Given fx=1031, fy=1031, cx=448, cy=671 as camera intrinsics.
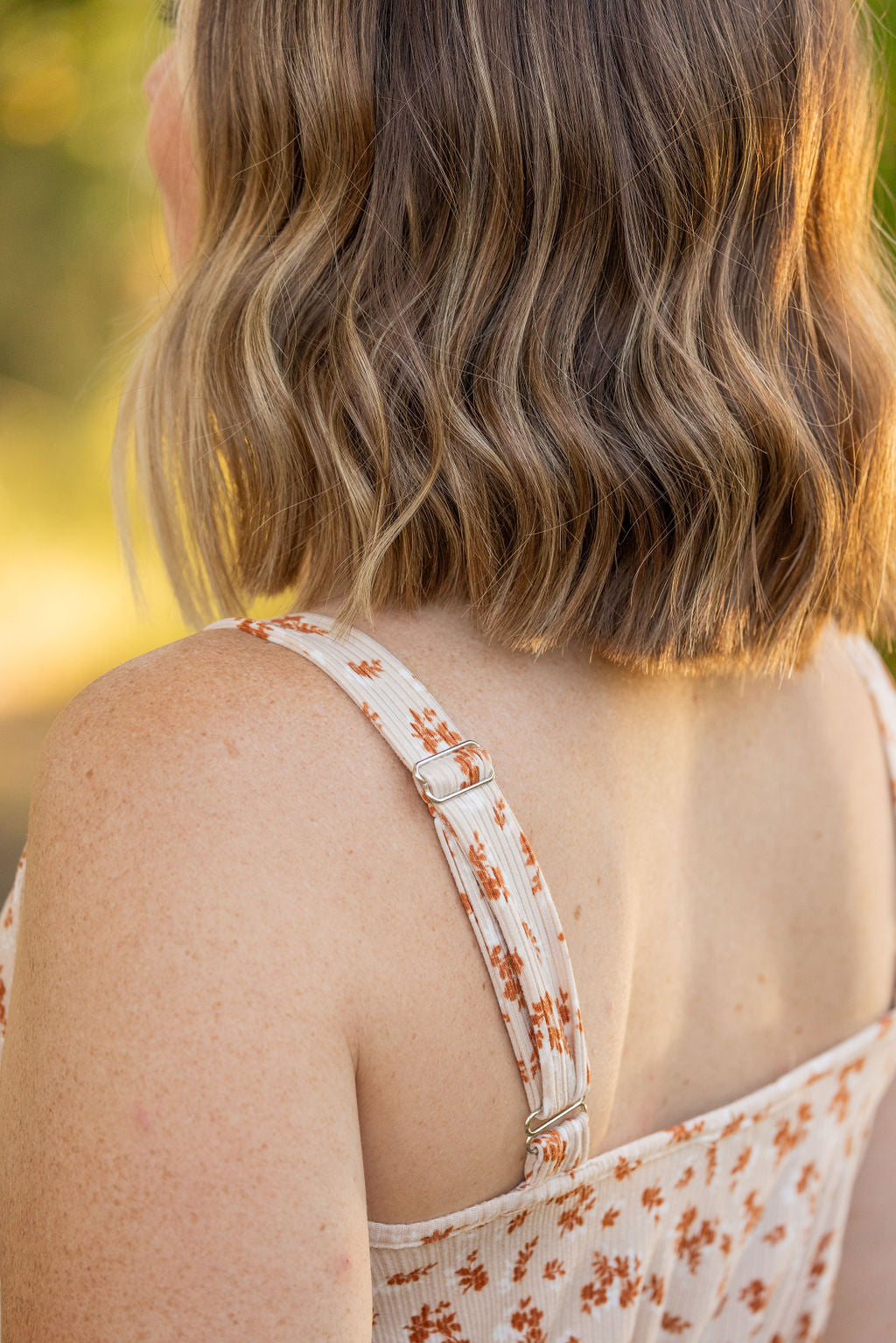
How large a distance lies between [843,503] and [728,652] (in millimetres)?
182

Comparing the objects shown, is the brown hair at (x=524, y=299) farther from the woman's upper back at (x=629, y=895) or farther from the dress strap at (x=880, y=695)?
the dress strap at (x=880, y=695)

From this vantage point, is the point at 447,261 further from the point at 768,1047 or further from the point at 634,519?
the point at 768,1047

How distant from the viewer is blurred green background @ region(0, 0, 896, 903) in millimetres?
4047

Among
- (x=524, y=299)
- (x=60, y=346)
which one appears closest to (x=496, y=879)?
(x=524, y=299)

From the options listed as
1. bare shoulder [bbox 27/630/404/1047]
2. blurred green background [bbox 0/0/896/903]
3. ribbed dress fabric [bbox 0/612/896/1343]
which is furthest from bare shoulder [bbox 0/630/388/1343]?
blurred green background [bbox 0/0/896/903]

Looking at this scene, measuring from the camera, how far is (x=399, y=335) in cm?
85

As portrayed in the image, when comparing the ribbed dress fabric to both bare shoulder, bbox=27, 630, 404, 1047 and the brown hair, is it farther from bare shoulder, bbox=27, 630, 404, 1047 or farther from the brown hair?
the brown hair

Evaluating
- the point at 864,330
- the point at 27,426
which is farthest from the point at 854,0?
the point at 27,426

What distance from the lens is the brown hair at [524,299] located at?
83 centimetres

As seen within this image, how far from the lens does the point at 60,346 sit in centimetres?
458

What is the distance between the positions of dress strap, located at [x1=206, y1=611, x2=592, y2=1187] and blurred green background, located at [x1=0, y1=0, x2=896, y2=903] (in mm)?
3498

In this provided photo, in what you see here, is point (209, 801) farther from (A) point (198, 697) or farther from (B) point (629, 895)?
(B) point (629, 895)

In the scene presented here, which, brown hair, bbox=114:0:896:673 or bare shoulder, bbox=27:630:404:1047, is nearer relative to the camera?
bare shoulder, bbox=27:630:404:1047

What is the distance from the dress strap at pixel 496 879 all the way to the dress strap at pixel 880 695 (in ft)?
1.86
